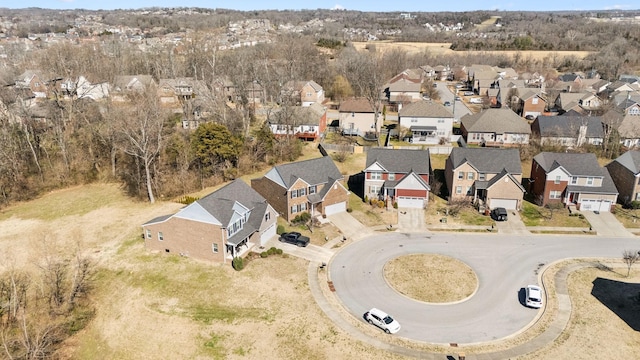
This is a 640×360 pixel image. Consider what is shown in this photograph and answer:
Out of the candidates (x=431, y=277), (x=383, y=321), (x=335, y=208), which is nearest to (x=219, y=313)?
(x=383, y=321)

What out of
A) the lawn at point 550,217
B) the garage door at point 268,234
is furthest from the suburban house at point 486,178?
the garage door at point 268,234

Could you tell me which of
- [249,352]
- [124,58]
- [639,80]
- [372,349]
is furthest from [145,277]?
[639,80]

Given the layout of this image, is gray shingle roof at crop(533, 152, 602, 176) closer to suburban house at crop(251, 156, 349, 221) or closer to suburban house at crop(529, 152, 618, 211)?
suburban house at crop(529, 152, 618, 211)

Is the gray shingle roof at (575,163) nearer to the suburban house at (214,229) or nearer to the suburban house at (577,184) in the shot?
the suburban house at (577,184)

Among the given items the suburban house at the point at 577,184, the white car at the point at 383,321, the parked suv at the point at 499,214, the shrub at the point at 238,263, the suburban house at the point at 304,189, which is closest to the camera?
the white car at the point at 383,321

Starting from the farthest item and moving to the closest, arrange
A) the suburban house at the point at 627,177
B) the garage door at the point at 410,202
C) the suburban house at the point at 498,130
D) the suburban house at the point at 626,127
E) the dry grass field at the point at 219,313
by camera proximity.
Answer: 1. the suburban house at the point at 498,130
2. the suburban house at the point at 626,127
3. the garage door at the point at 410,202
4. the suburban house at the point at 627,177
5. the dry grass field at the point at 219,313

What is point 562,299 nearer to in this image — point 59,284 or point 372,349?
point 372,349
